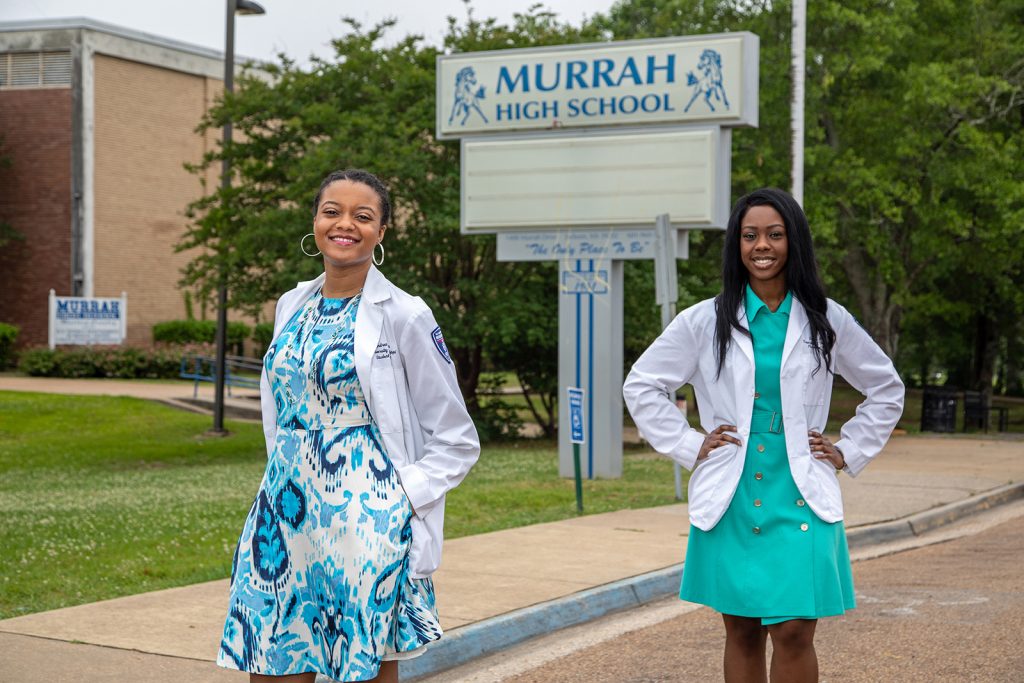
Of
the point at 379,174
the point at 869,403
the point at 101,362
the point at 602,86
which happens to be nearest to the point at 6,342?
the point at 101,362

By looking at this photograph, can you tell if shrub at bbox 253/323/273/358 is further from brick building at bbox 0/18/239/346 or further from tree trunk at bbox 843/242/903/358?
tree trunk at bbox 843/242/903/358

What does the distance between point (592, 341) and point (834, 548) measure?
1347cm

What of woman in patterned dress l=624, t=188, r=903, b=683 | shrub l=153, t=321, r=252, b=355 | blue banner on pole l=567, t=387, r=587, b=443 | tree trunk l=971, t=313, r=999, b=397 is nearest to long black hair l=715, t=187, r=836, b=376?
woman in patterned dress l=624, t=188, r=903, b=683

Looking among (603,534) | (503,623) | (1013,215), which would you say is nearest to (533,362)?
(1013,215)

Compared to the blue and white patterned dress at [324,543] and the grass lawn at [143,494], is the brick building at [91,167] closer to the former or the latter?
the grass lawn at [143,494]

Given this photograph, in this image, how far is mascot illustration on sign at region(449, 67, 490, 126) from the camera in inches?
734

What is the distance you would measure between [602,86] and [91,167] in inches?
1129

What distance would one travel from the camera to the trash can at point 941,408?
30.8 meters

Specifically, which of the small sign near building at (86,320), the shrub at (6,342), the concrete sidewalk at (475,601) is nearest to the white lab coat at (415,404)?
the concrete sidewalk at (475,601)

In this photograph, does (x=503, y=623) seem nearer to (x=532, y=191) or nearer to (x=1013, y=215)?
(x=532, y=191)

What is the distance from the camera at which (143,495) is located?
15703 mm

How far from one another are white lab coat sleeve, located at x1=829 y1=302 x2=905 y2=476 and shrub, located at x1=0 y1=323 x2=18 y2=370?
39.5 m

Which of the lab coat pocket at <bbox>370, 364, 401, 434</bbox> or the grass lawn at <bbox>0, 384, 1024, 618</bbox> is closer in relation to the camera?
the lab coat pocket at <bbox>370, 364, 401, 434</bbox>

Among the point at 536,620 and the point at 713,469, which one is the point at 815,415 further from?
the point at 536,620
